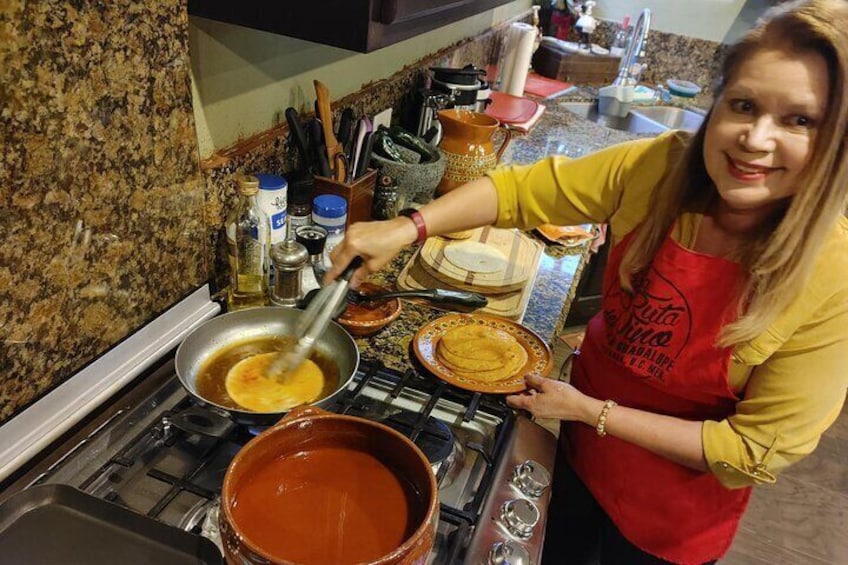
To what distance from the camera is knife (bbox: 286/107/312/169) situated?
1230 millimetres

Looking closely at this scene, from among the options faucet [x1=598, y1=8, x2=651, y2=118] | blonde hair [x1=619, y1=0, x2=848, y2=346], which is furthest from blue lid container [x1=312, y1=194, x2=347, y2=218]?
faucet [x1=598, y1=8, x2=651, y2=118]

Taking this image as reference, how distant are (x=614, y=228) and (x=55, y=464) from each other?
0.94m

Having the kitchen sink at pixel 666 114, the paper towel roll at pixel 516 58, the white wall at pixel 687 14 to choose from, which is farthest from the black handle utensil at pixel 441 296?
the white wall at pixel 687 14

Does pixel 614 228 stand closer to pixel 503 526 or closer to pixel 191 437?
pixel 503 526

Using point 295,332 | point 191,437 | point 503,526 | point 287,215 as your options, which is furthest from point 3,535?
point 287,215

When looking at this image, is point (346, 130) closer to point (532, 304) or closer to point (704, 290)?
point (532, 304)

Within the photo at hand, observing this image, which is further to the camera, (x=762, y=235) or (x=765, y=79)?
(x=762, y=235)

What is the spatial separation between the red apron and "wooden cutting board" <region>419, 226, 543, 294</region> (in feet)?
0.76

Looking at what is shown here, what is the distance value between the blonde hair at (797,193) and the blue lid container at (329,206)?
24.5 inches

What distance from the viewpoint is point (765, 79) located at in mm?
785

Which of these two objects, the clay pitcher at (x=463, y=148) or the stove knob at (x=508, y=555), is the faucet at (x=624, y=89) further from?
the stove knob at (x=508, y=555)

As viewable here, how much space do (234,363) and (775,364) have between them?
32.0 inches

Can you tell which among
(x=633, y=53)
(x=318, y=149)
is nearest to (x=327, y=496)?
(x=318, y=149)

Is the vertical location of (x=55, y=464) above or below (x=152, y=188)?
below
